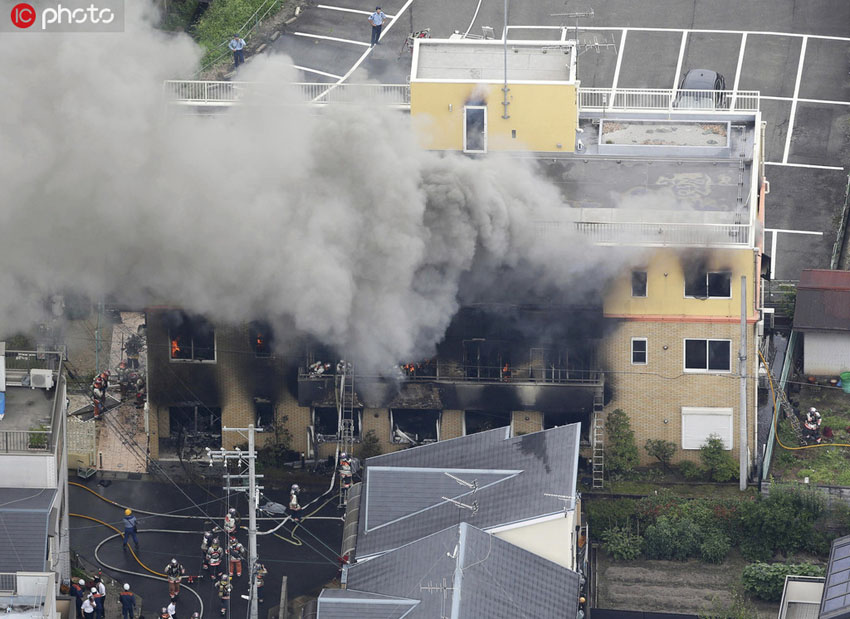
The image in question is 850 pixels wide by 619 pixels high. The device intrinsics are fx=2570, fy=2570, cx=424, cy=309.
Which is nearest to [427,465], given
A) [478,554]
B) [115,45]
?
[478,554]

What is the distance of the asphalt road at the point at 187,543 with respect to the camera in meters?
74.1

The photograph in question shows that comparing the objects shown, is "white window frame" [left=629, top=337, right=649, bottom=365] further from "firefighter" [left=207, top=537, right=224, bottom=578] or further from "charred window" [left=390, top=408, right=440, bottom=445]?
"firefighter" [left=207, top=537, right=224, bottom=578]

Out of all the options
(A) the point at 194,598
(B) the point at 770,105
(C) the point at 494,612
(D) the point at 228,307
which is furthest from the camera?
(B) the point at 770,105

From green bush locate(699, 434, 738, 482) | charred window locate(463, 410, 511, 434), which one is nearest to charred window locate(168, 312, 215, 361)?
charred window locate(463, 410, 511, 434)

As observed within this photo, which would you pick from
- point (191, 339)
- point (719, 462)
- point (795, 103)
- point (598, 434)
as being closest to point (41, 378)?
point (191, 339)

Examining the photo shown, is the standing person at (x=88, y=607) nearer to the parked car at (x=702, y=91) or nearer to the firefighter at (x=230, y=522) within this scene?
the firefighter at (x=230, y=522)

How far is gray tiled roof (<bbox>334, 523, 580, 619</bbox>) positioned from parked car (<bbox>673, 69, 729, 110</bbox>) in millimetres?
21703

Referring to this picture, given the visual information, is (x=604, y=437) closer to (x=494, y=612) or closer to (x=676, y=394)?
(x=676, y=394)

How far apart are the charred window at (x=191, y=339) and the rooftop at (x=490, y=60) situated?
10643mm

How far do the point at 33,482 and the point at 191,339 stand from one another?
10171 mm

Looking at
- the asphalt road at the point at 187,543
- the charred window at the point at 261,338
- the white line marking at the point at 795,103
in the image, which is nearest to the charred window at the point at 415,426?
the asphalt road at the point at 187,543

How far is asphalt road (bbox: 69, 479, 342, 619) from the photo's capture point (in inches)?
2916

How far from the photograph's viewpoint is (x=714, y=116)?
83.6 m

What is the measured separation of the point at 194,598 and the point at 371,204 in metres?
13.2
